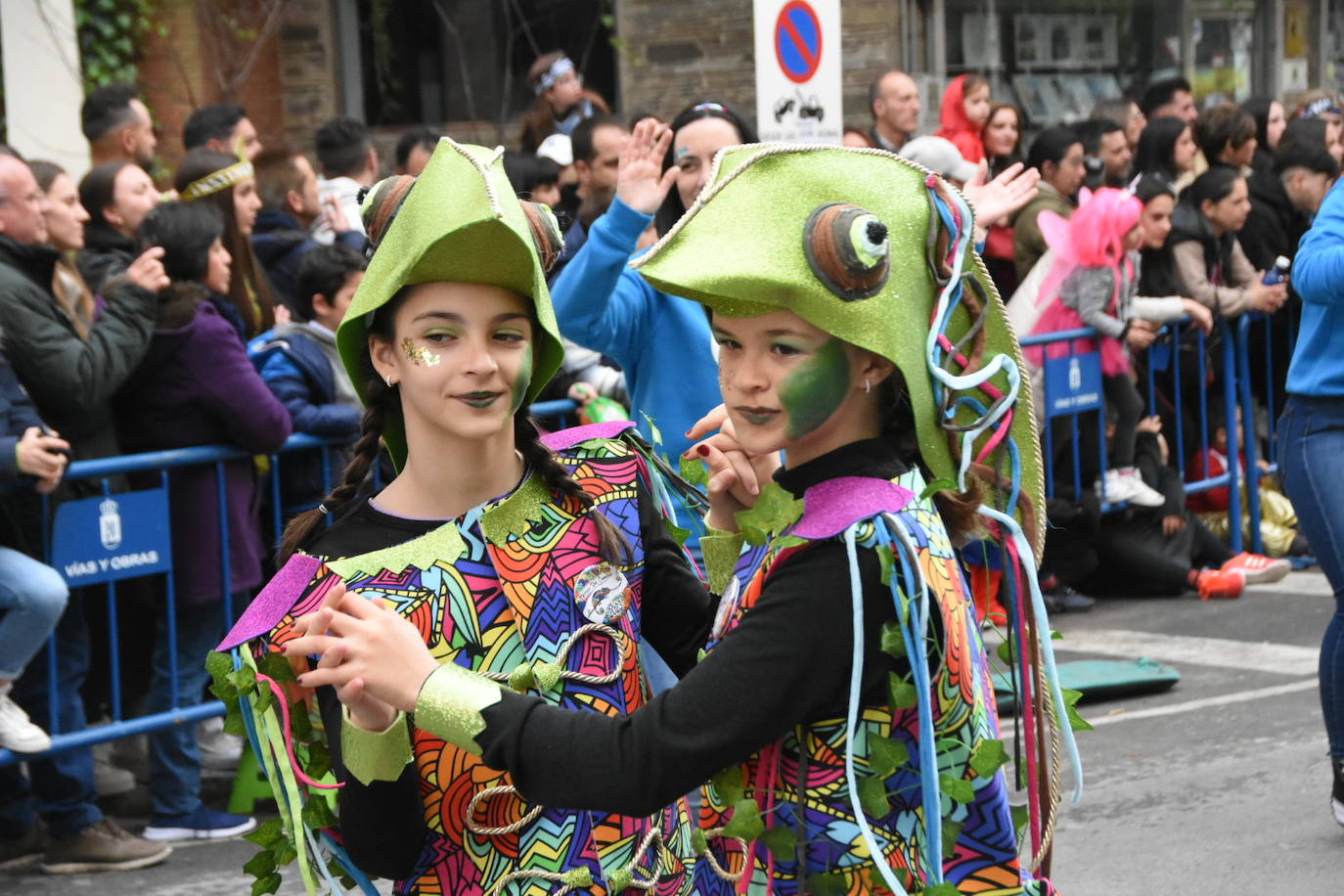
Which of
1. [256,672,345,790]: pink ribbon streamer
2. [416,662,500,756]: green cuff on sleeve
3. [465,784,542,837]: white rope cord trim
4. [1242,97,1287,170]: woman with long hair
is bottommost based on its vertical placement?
[465,784,542,837]: white rope cord trim

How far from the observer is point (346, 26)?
48.3ft

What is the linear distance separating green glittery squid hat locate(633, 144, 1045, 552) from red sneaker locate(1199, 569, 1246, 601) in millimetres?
6521

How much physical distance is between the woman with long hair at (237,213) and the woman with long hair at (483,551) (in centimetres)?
393

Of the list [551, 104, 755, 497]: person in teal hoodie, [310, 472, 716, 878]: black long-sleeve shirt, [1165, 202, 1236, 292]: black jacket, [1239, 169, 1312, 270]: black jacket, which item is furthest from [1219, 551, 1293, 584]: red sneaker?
[310, 472, 716, 878]: black long-sleeve shirt

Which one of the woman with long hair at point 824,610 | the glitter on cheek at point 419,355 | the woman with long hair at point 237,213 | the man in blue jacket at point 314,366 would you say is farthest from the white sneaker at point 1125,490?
the glitter on cheek at point 419,355

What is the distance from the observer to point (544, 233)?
263 centimetres

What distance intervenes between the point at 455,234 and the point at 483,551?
444mm

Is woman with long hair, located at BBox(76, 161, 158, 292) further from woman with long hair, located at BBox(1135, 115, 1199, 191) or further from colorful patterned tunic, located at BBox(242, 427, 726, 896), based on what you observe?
woman with long hair, located at BBox(1135, 115, 1199, 191)

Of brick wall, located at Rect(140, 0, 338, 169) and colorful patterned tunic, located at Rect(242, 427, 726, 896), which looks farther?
brick wall, located at Rect(140, 0, 338, 169)

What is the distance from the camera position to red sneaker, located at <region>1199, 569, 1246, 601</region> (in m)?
8.55

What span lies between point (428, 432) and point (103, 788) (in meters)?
3.98

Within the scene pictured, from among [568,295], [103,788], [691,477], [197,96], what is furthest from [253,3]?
[691,477]

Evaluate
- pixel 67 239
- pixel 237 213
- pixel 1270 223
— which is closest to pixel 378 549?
pixel 67 239

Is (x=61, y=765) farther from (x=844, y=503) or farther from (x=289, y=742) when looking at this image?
(x=844, y=503)
